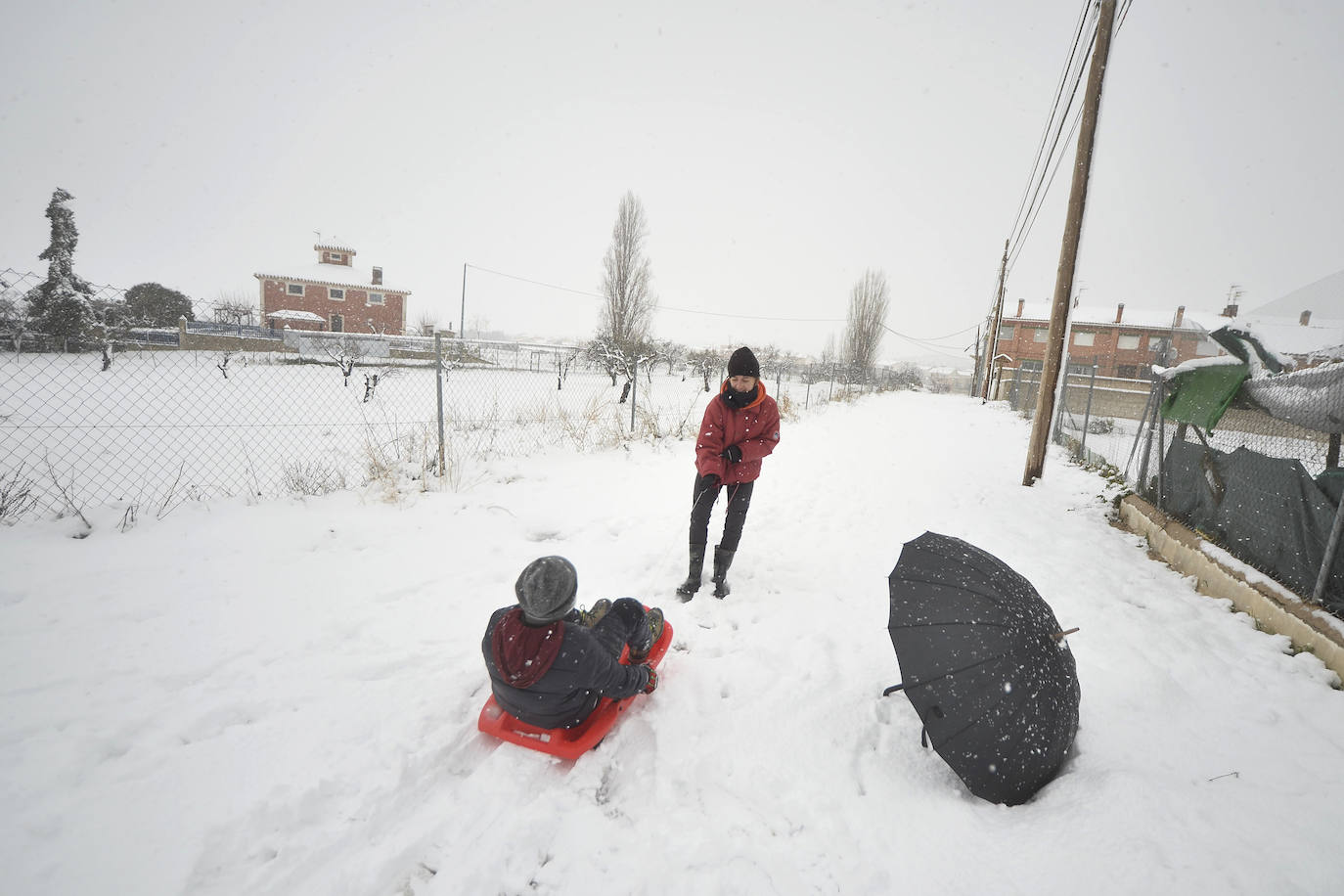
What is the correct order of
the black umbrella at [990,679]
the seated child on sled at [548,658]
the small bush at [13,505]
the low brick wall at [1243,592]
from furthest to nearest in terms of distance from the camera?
the small bush at [13,505] → the low brick wall at [1243,592] → the seated child on sled at [548,658] → the black umbrella at [990,679]

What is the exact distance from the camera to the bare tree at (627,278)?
2311 centimetres

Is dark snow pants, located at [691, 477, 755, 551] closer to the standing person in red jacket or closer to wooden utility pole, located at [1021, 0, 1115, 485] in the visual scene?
the standing person in red jacket

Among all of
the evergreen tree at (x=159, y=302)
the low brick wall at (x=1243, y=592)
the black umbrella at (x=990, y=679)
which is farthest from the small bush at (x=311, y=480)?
the evergreen tree at (x=159, y=302)

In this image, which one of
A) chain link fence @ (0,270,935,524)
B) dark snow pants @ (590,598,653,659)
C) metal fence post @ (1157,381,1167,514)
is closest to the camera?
dark snow pants @ (590,598,653,659)

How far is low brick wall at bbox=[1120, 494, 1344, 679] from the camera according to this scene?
9.07ft

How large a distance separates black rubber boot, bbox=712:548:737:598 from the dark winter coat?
154 centimetres

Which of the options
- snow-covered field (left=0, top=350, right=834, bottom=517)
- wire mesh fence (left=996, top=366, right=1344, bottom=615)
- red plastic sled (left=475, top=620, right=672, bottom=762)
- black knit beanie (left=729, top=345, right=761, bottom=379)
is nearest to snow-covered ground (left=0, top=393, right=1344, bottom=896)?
red plastic sled (left=475, top=620, right=672, bottom=762)

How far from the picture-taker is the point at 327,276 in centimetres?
3675

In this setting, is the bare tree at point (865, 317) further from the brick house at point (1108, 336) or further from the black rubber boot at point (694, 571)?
the black rubber boot at point (694, 571)

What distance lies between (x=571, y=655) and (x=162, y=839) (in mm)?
1459

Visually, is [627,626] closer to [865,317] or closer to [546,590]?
[546,590]

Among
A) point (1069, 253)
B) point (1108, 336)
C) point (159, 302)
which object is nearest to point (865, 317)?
point (1108, 336)

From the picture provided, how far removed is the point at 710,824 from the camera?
1829 millimetres

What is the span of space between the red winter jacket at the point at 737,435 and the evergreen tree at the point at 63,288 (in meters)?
26.0
